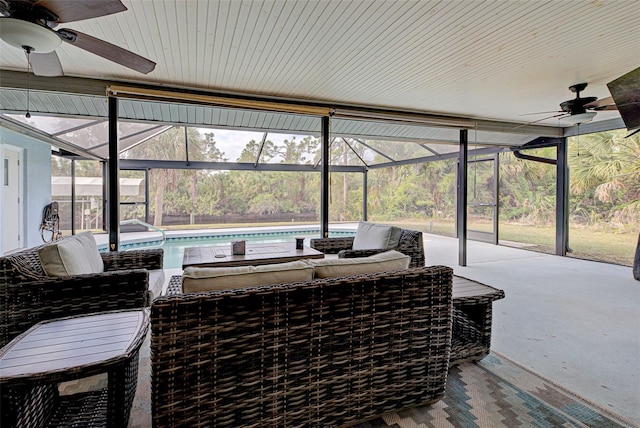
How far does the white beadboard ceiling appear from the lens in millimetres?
2266

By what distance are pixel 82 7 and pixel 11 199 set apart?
554 centimetres

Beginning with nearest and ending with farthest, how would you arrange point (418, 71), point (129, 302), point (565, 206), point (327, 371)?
1. point (327, 371)
2. point (129, 302)
3. point (418, 71)
4. point (565, 206)

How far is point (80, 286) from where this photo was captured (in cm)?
212

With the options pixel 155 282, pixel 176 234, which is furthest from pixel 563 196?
pixel 176 234

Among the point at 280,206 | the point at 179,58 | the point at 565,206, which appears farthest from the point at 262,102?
the point at 280,206

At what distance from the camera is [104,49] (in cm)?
225

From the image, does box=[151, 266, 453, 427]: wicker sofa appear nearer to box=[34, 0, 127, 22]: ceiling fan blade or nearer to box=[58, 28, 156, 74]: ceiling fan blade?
box=[34, 0, 127, 22]: ceiling fan blade

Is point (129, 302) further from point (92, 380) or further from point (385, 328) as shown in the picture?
point (385, 328)

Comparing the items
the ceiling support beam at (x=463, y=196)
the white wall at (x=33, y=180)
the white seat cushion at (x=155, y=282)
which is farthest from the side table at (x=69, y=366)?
the white wall at (x=33, y=180)

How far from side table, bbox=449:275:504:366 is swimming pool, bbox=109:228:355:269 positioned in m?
5.02

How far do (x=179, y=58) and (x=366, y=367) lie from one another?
314cm

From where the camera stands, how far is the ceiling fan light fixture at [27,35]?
184cm

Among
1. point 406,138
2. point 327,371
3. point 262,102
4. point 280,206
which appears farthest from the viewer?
point 280,206

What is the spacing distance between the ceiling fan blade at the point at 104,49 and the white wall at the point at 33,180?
4781mm
